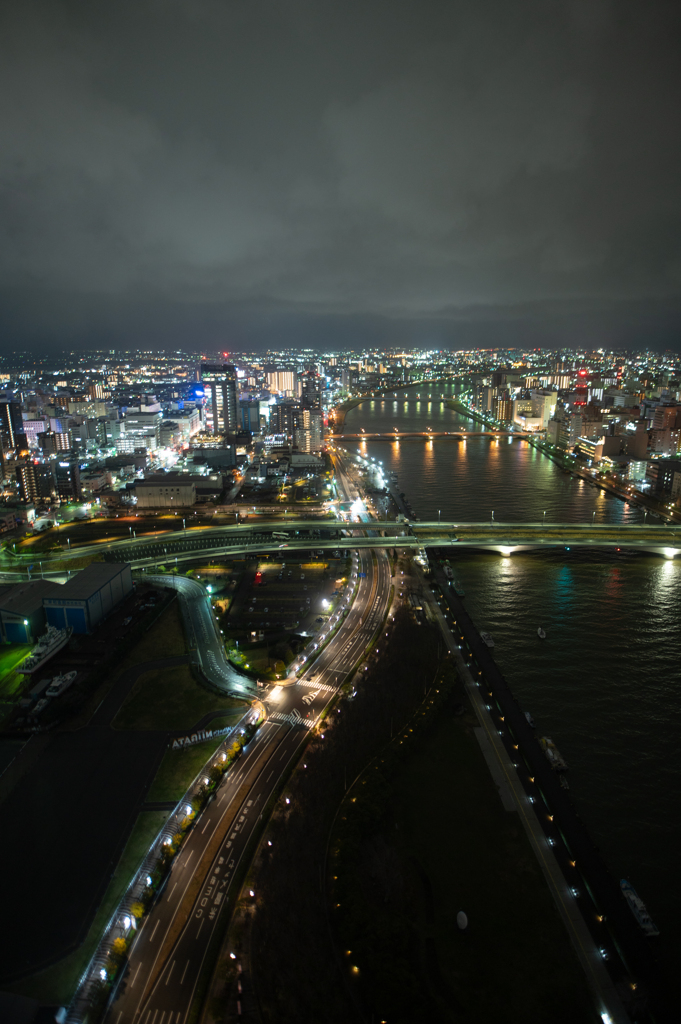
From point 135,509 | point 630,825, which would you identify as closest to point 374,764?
point 630,825

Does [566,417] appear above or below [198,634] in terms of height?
above

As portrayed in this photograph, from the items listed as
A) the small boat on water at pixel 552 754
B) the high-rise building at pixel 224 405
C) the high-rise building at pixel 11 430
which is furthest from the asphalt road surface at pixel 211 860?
the high-rise building at pixel 224 405

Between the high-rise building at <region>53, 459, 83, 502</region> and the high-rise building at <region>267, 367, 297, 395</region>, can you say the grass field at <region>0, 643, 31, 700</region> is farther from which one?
the high-rise building at <region>267, 367, 297, 395</region>

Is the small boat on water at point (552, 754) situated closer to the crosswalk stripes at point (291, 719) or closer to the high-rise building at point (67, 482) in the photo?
the crosswalk stripes at point (291, 719)

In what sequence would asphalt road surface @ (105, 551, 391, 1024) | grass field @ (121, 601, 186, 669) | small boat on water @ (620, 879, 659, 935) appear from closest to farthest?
asphalt road surface @ (105, 551, 391, 1024) < small boat on water @ (620, 879, 659, 935) < grass field @ (121, 601, 186, 669)

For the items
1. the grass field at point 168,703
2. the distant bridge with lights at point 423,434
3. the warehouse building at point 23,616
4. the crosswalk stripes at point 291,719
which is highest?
the distant bridge with lights at point 423,434

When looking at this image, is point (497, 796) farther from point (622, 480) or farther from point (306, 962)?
point (622, 480)

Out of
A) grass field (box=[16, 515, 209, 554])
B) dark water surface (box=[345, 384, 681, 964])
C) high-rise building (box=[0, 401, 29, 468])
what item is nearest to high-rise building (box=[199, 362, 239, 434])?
high-rise building (box=[0, 401, 29, 468])
